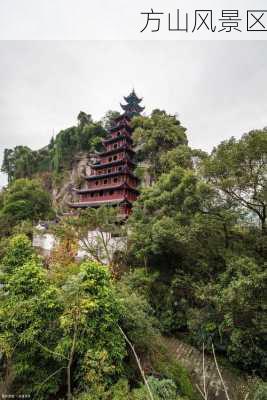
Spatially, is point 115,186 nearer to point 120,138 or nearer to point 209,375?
point 120,138

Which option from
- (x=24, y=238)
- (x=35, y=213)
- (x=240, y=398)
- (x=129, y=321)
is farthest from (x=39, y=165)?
(x=240, y=398)

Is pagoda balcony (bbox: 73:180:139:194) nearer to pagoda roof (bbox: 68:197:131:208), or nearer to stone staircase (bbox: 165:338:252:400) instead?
pagoda roof (bbox: 68:197:131:208)

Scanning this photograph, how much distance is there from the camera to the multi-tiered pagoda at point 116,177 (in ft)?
63.3

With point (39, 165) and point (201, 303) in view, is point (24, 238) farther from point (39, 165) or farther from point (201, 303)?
point (39, 165)

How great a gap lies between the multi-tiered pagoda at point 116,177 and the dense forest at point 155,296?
18.7 ft

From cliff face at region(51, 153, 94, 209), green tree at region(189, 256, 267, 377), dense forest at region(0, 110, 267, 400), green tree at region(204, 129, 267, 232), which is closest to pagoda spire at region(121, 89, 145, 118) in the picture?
cliff face at region(51, 153, 94, 209)

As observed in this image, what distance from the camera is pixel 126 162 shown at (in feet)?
67.5

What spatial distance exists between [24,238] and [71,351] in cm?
360

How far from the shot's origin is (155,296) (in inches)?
391

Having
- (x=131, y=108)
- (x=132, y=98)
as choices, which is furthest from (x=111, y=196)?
(x=132, y=98)

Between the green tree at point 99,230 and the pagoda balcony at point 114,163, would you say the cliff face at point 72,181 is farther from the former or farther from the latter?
the green tree at point 99,230

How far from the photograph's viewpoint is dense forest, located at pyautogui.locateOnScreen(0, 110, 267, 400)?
473cm

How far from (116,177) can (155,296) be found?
42.5 feet

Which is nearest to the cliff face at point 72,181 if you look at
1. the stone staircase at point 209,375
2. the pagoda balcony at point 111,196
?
the pagoda balcony at point 111,196
